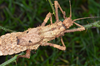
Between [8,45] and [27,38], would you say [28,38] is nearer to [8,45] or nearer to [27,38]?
[27,38]

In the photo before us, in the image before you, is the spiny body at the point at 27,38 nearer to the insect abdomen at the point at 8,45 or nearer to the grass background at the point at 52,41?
the insect abdomen at the point at 8,45

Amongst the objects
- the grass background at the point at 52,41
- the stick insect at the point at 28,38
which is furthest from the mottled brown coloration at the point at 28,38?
the grass background at the point at 52,41

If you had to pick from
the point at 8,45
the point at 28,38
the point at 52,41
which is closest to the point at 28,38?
the point at 28,38

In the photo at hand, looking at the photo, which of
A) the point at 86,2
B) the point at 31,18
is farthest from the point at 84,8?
the point at 31,18

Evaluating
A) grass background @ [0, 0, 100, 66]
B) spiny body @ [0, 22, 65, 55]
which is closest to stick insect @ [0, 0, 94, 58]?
spiny body @ [0, 22, 65, 55]

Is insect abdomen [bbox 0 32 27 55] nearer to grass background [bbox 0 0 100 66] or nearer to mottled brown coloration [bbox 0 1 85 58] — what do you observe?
mottled brown coloration [bbox 0 1 85 58]

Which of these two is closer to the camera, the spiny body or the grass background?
the spiny body
